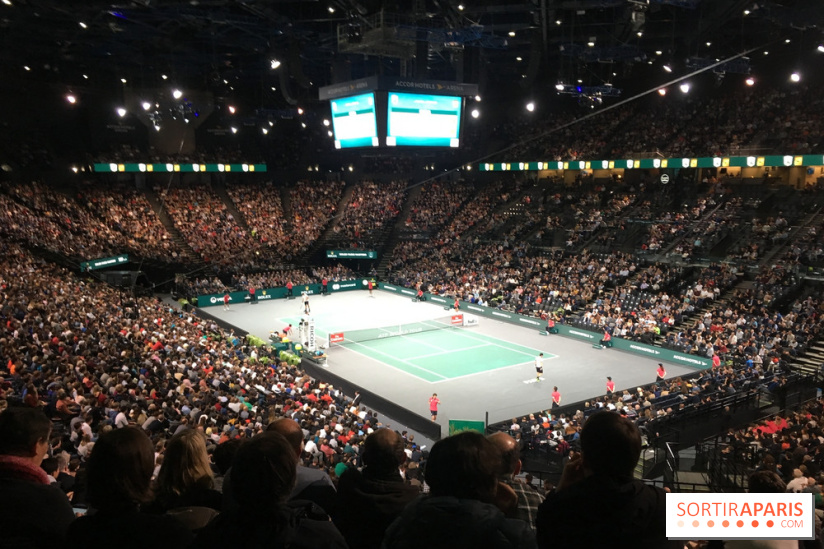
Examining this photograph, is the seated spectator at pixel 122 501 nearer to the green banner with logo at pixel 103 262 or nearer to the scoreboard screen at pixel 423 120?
the scoreboard screen at pixel 423 120

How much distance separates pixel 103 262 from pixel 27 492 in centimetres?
3930

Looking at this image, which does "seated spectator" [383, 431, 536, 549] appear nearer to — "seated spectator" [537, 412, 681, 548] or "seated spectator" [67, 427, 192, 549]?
"seated spectator" [537, 412, 681, 548]

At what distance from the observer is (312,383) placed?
22.9m

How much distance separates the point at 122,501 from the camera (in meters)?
3.13

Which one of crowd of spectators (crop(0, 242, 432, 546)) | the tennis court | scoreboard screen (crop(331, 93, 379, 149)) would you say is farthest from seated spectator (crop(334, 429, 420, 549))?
scoreboard screen (crop(331, 93, 379, 149))

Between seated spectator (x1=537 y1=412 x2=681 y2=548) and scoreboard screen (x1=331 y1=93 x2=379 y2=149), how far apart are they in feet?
94.7

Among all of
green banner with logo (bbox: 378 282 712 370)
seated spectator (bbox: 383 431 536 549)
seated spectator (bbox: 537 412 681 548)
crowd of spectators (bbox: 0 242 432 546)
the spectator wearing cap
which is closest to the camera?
seated spectator (bbox: 383 431 536 549)

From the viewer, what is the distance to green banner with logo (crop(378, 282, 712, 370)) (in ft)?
93.7

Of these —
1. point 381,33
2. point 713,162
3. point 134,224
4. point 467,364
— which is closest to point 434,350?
point 467,364

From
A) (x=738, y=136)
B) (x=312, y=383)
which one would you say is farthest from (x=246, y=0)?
(x=738, y=136)

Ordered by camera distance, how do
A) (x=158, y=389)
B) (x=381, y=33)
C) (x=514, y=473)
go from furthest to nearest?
(x=381, y=33) < (x=158, y=389) < (x=514, y=473)

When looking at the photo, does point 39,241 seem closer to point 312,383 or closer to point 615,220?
point 312,383

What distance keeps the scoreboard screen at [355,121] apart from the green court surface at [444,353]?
33.5ft

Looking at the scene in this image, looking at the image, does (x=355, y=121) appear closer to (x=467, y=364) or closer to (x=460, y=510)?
(x=467, y=364)
